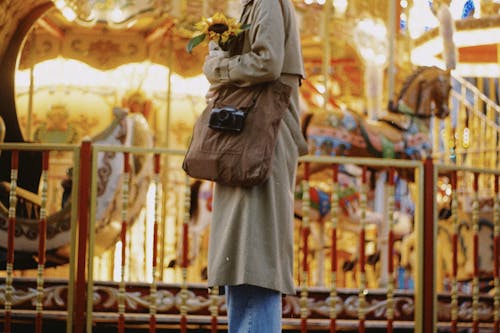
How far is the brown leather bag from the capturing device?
321 centimetres

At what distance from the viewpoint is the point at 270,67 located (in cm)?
325

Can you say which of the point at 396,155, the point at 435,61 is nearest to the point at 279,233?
the point at 396,155

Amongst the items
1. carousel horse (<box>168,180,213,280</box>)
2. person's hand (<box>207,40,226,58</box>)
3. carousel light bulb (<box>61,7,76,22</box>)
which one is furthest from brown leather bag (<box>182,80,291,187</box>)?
carousel horse (<box>168,180,213,280</box>)

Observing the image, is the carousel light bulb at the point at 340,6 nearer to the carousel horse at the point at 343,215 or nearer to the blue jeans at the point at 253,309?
the carousel horse at the point at 343,215

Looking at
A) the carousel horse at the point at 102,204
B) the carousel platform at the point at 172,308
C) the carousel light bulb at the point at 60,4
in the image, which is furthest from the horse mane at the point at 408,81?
the carousel platform at the point at 172,308

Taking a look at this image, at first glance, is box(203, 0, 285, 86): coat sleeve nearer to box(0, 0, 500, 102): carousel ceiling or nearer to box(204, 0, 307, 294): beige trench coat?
box(204, 0, 307, 294): beige trench coat

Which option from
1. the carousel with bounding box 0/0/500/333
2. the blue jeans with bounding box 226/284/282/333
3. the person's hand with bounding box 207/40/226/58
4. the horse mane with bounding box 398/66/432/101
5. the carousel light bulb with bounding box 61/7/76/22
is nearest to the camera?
the blue jeans with bounding box 226/284/282/333

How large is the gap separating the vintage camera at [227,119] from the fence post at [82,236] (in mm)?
1793

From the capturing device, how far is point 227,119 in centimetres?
324

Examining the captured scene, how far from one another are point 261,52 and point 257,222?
57cm

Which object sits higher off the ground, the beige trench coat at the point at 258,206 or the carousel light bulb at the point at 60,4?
the carousel light bulb at the point at 60,4

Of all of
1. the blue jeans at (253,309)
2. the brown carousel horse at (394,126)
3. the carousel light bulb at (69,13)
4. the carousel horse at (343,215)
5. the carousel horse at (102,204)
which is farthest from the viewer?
the carousel horse at (343,215)

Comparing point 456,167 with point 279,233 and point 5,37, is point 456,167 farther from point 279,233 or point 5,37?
point 5,37

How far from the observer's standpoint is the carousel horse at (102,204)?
5.84 metres
